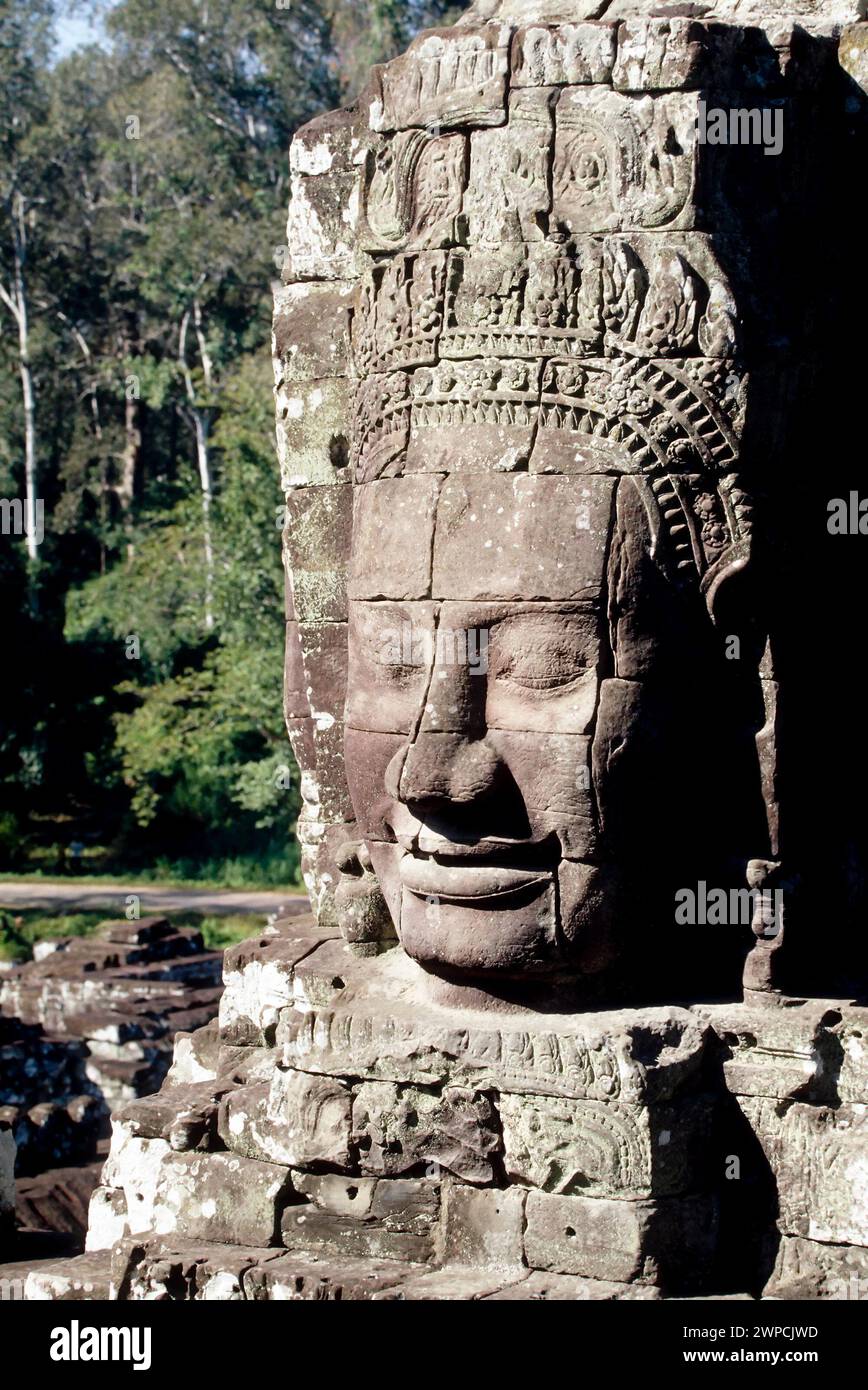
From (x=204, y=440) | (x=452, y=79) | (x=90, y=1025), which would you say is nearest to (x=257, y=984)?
(x=452, y=79)

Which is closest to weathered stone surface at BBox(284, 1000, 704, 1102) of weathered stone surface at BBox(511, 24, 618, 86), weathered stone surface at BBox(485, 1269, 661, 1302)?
weathered stone surface at BBox(485, 1269, 661, 1302)

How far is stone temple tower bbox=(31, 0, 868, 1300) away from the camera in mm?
6305

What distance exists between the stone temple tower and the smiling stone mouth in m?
0.01

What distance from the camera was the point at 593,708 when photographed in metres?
Answer: 6.30

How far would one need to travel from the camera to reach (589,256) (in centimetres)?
641

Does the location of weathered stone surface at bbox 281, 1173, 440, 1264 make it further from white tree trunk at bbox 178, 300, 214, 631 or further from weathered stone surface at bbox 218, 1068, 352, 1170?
white tree trunk at bbox 178, 300, 214, 631

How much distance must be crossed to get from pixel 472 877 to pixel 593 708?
0.73 meters

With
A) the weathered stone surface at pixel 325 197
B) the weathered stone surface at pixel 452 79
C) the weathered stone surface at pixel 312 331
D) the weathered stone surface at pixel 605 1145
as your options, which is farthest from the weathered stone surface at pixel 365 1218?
the weathered stone surface at pixel 452 79

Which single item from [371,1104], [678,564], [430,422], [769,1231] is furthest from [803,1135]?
[430,422]

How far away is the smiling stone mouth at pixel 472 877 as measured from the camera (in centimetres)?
643

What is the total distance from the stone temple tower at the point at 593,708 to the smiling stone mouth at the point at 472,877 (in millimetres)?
15

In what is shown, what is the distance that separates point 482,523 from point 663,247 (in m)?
1.11

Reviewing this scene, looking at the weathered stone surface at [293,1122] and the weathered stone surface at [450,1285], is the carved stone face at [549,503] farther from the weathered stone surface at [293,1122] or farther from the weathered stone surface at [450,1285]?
the weathered stone surface at [450,1285]

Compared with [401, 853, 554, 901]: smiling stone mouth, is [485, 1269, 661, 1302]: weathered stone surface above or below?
below
